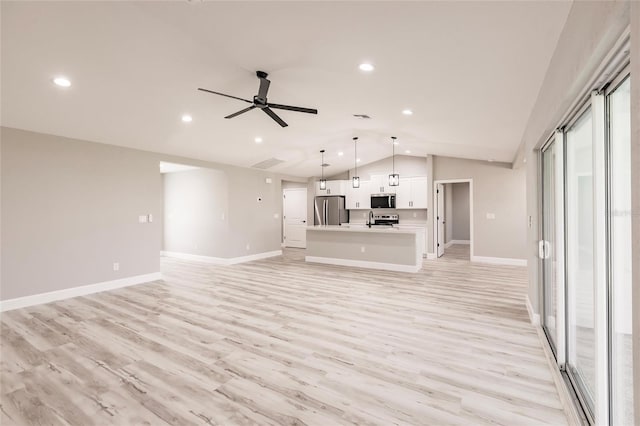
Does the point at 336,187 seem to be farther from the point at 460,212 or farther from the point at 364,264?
the point at 460,212

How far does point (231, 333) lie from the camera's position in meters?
3.23

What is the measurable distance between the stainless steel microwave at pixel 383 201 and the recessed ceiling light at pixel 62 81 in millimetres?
7306

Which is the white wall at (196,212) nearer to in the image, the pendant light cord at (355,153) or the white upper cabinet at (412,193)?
the pendant light cord at (355,153)

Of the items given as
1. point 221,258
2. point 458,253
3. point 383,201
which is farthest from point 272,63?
point 458,253

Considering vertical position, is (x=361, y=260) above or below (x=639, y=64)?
below

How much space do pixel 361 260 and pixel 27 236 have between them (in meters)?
5.79

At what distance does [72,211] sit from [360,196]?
274 inches

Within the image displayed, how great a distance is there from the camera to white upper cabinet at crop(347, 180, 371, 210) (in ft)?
30.2

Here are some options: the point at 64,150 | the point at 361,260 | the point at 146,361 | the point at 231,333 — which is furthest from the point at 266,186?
the point at 146,361

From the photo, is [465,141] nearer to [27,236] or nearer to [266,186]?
[266,186]

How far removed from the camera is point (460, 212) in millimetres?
11359

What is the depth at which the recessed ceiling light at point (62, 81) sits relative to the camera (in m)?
3.14

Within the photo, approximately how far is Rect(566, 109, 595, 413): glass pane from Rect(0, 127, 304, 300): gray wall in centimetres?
624

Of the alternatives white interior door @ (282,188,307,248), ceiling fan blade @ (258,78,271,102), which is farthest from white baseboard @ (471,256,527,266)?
ceiling fan blade @ (258,78,271,102)
